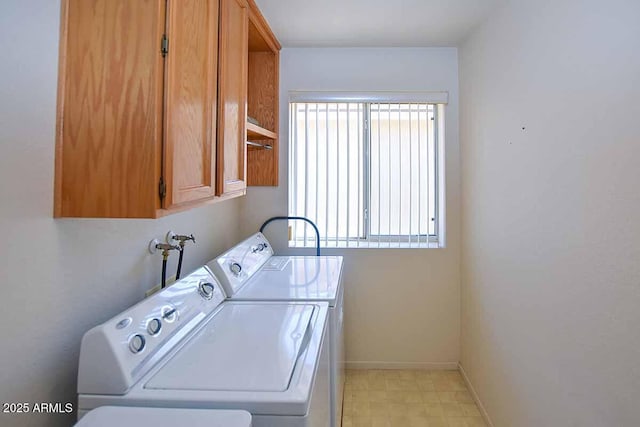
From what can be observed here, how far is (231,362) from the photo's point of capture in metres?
1.12

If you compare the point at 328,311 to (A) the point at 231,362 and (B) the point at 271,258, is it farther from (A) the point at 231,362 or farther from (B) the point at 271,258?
(B) the point at 271,258

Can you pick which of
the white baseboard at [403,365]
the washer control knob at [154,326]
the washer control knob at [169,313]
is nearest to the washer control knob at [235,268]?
the washer control knob at [169,313]

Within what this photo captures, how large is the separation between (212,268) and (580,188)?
1468 millimetres

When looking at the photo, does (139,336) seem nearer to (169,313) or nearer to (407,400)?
(169,313)

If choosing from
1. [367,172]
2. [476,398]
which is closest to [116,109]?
[367,172]

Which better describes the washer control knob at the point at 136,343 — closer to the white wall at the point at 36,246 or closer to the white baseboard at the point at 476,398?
the white wall at the point at 36,246

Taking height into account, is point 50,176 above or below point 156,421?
above

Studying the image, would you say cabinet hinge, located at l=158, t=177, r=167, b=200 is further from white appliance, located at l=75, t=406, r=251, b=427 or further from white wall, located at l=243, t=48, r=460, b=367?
white wall, located at l=243, t=48, r=460, b=367

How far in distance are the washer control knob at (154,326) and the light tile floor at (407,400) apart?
136cm

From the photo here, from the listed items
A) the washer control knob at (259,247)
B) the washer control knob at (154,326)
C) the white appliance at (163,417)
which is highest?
the washer control knob at (259,247)

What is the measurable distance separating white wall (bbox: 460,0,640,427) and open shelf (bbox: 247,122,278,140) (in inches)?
49.9

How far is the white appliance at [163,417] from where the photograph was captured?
83 centimetres

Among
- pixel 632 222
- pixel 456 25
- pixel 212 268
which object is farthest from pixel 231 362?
pixel 456 25

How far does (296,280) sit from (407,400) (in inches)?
42.9
